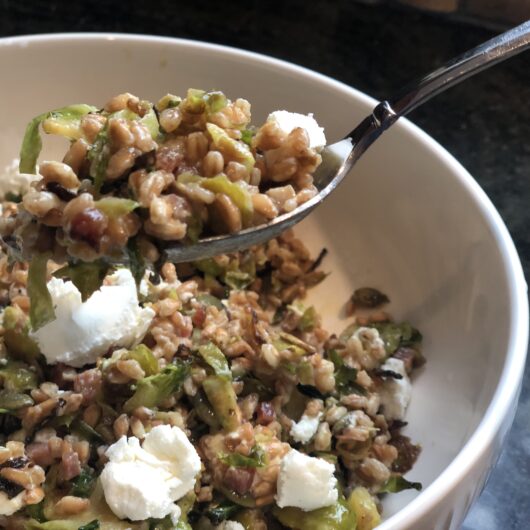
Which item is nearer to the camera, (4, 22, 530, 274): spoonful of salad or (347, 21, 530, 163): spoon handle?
(4, 22, 530, 274): spoonful of salad

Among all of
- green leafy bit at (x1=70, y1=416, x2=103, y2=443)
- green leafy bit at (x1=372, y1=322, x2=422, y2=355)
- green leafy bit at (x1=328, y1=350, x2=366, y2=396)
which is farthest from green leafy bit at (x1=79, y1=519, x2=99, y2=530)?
green leafy bit at (x1=372, y1=322, x2=422, y2=355)

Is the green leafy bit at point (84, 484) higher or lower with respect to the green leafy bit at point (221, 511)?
lower

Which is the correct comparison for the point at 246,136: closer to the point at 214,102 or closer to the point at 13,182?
the point at 214,102

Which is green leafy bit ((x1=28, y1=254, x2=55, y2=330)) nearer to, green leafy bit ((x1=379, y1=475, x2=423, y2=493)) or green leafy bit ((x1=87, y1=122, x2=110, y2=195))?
green leafy bit ((x1=87, y1=122, x2=110, y2=195))

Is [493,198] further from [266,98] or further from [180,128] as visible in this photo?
[180,128]

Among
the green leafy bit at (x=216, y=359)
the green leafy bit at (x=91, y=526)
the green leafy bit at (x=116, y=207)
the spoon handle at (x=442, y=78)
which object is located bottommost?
the green leafy bit at (x=91, y=526)

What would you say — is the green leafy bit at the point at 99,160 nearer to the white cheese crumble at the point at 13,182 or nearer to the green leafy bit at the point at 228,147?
the green leafy bit at the point at 228,147

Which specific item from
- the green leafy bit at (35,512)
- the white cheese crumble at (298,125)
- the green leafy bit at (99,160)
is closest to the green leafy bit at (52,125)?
the green leafy bit at (99,160)

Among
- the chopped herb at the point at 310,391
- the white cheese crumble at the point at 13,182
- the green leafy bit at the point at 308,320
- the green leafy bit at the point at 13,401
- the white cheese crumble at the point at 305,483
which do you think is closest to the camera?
the white cheese crumble at the point at 305,483
